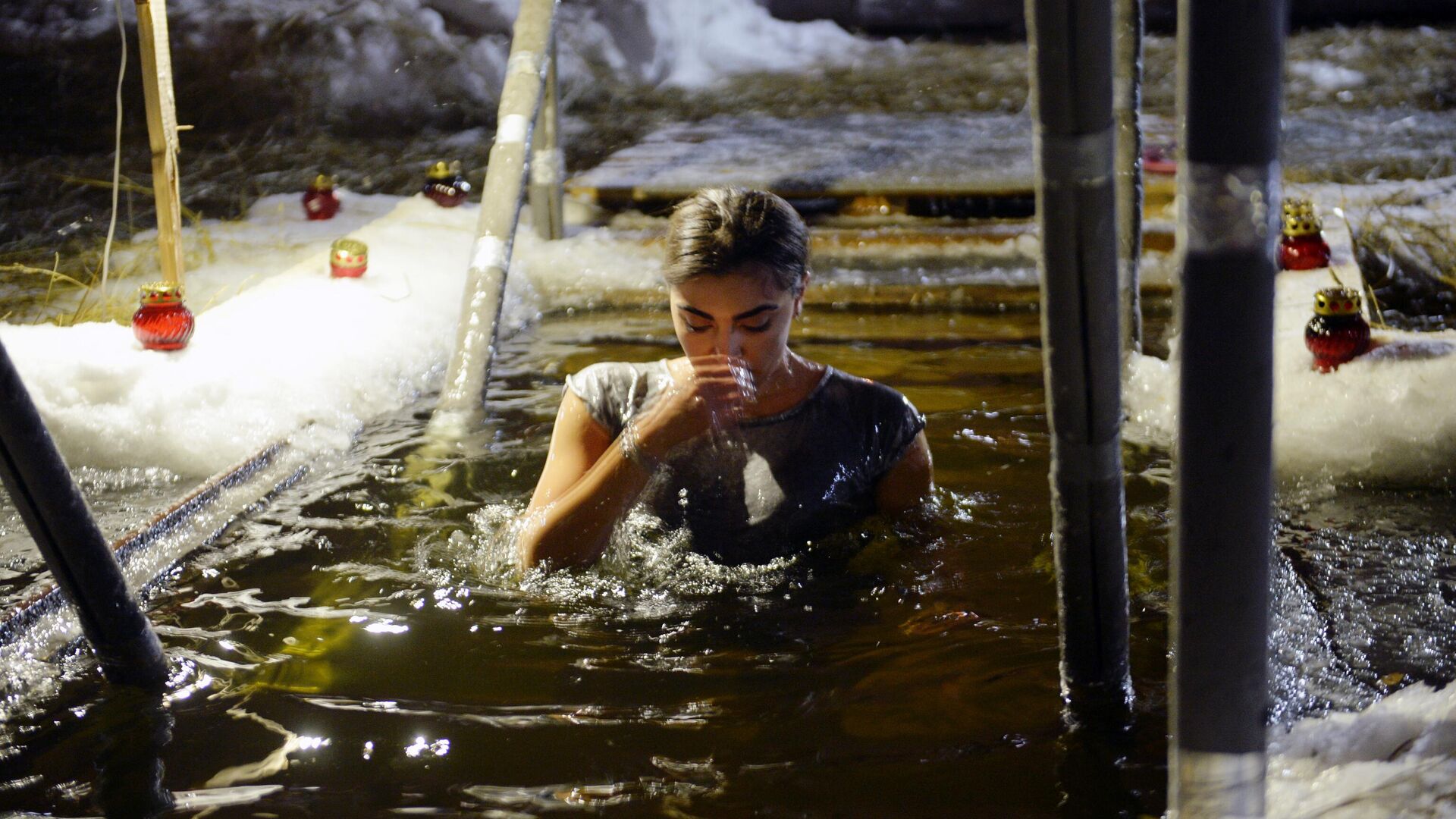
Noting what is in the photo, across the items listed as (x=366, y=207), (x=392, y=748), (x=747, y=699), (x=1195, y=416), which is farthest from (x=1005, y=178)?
(x=1195, y=416)

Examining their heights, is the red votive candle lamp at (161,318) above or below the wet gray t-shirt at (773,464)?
above

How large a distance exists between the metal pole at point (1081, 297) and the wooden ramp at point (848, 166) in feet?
16.5

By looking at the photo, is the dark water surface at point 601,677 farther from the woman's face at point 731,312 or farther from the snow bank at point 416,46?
the snow bank at point 416,46

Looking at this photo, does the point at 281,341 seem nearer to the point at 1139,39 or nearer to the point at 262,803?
the point at 262,803

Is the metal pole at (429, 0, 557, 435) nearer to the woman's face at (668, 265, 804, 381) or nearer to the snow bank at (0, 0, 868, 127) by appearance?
the woman's face at (668, 265, 804, 381)

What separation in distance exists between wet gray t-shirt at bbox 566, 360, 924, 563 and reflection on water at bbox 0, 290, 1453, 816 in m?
0.07

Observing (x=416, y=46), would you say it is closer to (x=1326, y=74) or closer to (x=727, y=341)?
(x=1326, y=74)

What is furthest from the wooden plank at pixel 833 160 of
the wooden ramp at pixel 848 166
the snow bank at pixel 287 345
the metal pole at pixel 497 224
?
the metal pole at pixel 497 224

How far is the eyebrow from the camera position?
278 cm

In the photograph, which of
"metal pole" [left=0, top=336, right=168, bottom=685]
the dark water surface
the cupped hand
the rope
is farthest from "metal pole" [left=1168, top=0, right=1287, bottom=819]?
the rope

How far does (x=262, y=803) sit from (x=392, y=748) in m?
0.26

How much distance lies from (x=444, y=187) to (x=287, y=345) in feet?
8.33

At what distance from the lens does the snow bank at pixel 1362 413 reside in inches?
148

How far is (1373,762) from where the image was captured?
189 cm
